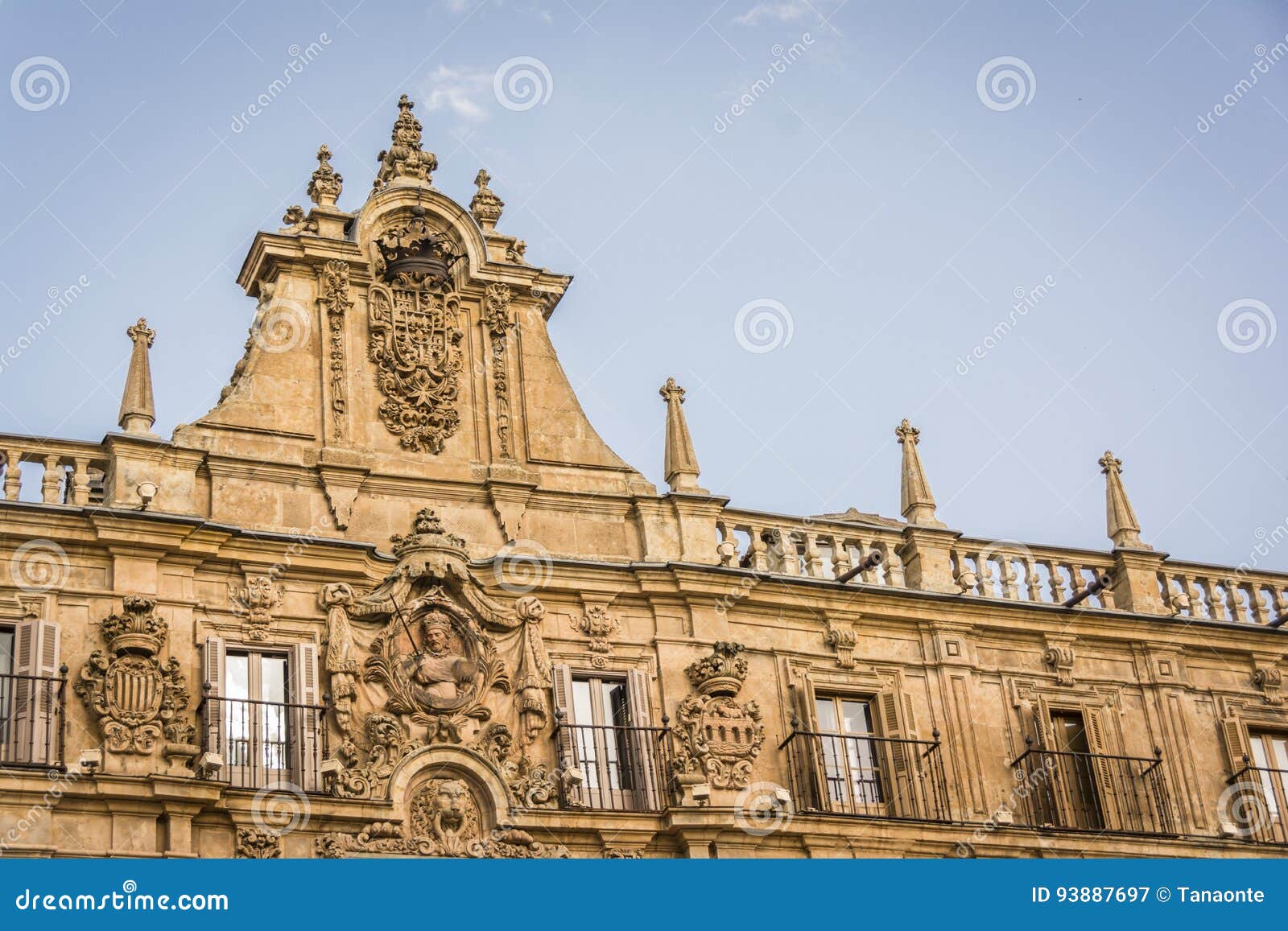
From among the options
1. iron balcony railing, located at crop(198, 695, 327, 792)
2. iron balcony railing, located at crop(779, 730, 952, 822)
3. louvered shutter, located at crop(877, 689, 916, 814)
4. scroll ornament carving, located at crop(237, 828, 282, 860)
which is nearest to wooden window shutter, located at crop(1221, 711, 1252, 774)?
iron balcony railing, located at crop(779, 730, 952, 822)

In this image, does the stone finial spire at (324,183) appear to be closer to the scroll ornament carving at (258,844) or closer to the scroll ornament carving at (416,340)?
the scroll ornament carving at (416,340)

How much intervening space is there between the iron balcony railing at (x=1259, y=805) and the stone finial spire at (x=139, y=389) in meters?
13.7

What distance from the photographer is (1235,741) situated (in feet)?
Result: 92.3

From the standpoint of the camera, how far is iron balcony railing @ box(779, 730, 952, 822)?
2550cm

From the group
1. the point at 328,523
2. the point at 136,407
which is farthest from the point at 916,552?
the point at 136,407

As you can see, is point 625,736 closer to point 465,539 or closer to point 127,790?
point 465,539

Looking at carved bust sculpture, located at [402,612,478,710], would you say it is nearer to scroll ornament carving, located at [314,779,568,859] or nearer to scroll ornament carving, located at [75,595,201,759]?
scroll ornament carving, located at [314,779,568,859]

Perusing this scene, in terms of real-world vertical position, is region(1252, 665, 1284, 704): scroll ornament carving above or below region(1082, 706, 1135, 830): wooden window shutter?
above

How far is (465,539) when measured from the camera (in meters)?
25.6

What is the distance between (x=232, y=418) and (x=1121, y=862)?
35.2ft

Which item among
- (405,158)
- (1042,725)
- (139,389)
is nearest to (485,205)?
(405,158)

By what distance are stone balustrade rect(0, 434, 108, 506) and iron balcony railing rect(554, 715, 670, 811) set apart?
5638 mm

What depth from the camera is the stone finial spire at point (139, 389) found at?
24.4 meters

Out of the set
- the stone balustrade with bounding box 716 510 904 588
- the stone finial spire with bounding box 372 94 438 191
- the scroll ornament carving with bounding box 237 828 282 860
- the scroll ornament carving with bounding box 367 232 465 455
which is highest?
the stone finial spire with bounding box 372 94 438 191
